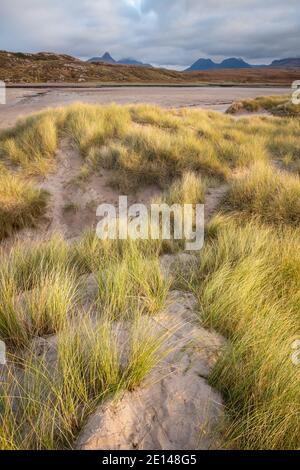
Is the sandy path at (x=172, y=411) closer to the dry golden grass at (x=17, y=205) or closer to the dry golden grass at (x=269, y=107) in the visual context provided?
the dry golden grass at (x=17, y=205)

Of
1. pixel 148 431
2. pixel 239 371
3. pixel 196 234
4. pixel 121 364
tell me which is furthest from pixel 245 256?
pixel 148 431

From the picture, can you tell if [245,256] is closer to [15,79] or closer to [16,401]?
[16,401]

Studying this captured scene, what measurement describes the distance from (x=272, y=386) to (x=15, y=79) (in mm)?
35084

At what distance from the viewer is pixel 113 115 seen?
898 centimetres

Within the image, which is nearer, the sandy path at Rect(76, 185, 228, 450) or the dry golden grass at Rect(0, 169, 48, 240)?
the sandy path at Rect(76, 185, 228, 450)

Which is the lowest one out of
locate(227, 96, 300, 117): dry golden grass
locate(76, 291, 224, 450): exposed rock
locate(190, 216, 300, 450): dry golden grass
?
locate(76, 291, 224, 450): exposed rock

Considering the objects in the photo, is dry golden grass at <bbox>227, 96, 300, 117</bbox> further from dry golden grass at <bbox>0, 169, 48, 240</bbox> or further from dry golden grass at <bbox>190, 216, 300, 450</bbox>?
dry golden grass at <bbox>190, 216, 300, 450</bbox>
